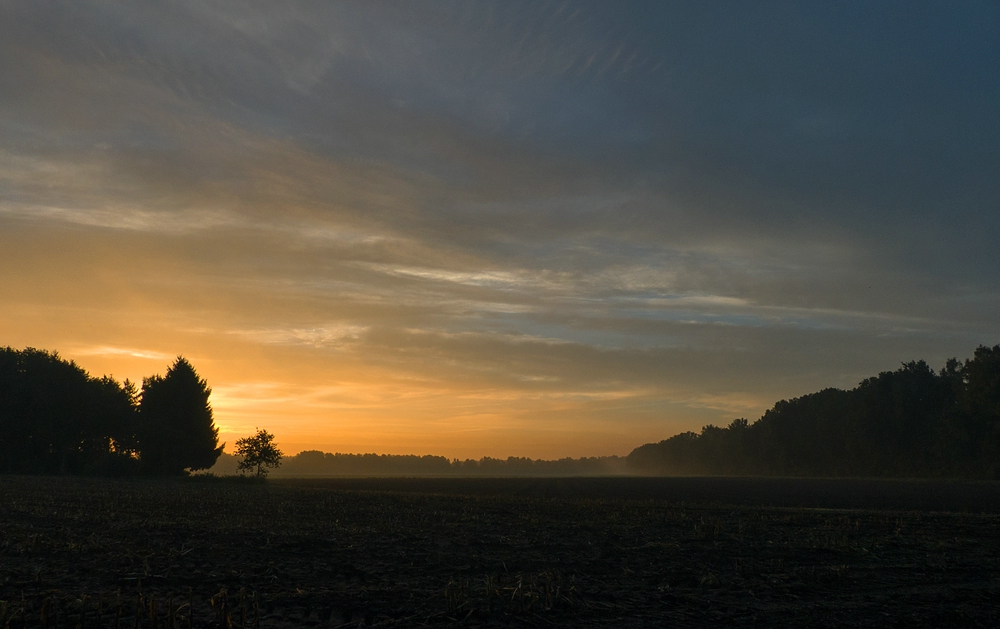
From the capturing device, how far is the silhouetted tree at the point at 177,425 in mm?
79750

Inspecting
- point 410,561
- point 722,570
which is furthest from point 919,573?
point 410,561

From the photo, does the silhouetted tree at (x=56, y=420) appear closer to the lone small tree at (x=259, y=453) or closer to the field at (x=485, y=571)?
the lone small tree at (x=259, y=453)

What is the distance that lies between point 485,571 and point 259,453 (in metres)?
81.0

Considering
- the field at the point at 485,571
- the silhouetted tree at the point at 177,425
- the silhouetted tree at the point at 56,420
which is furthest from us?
the silhouetted tree at the point at 177,425

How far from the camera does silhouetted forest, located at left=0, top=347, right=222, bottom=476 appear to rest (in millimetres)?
76250

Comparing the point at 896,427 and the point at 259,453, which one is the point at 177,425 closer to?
the point at 259,453

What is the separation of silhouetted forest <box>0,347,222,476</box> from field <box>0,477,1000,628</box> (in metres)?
56.1

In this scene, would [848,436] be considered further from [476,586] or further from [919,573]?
[476,586]

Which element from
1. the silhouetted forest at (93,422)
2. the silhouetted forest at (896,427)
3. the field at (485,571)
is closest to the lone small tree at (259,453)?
the silhouetted forest at (93,422)

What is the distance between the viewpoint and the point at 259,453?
89062 millimetres

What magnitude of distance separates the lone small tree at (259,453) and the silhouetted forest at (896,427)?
297 feet

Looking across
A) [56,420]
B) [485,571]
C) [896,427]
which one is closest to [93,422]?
[56,420]

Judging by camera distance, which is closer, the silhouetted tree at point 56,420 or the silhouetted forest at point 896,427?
the silhouetted tree at point 56,420

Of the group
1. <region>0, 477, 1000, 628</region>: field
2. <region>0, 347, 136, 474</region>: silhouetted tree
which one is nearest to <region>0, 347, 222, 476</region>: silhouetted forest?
<region>0, 347, 136, 474</region>: silhouetted tree
